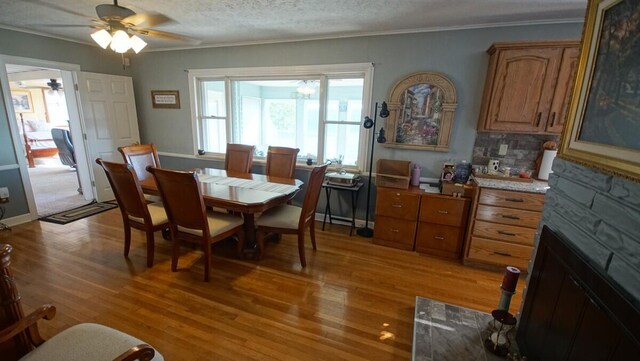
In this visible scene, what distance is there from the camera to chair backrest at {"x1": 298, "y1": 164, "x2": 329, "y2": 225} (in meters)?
2.25

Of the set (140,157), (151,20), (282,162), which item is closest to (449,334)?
(282,162)

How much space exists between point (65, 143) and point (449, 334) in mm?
7182

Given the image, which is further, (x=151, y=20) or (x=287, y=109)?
(x=287, y=109)

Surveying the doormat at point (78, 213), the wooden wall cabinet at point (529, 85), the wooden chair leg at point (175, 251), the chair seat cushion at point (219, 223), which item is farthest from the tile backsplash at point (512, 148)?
the doormat at point (78, 213)

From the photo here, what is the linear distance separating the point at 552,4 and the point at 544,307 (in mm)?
2326

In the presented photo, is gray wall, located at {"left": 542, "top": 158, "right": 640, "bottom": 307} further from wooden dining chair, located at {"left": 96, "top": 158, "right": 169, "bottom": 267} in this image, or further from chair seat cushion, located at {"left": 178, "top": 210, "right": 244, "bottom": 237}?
wooden dining chair, located at {"left": 96, "top": 158, "right": 169, "bottom": 267}

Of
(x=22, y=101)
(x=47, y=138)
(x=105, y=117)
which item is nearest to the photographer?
(x=105, y=117)

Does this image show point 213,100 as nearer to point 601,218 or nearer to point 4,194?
point 4,194

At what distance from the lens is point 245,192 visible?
2.47 metres

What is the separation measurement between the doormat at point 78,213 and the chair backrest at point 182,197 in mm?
2254

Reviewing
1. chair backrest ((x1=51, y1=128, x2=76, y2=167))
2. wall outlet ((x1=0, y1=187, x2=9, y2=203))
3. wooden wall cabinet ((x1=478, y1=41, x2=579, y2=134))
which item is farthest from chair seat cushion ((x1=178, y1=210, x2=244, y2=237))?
chair backrest ((x1=51, y1=128, x2=76, y2=167))

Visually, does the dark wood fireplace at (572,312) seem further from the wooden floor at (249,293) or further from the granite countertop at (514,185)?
the granite countertop at (514,185)

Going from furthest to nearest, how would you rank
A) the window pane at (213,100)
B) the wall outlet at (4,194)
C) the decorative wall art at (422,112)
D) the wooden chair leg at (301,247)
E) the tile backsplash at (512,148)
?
the window pane at (213,100) < the wall outlet at (4,194) < the decorative wall art at (422,112) < the tile backsplash at (512,148) < the wooden chair leg at (301,247)

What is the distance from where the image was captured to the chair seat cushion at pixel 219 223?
2.23 metres
